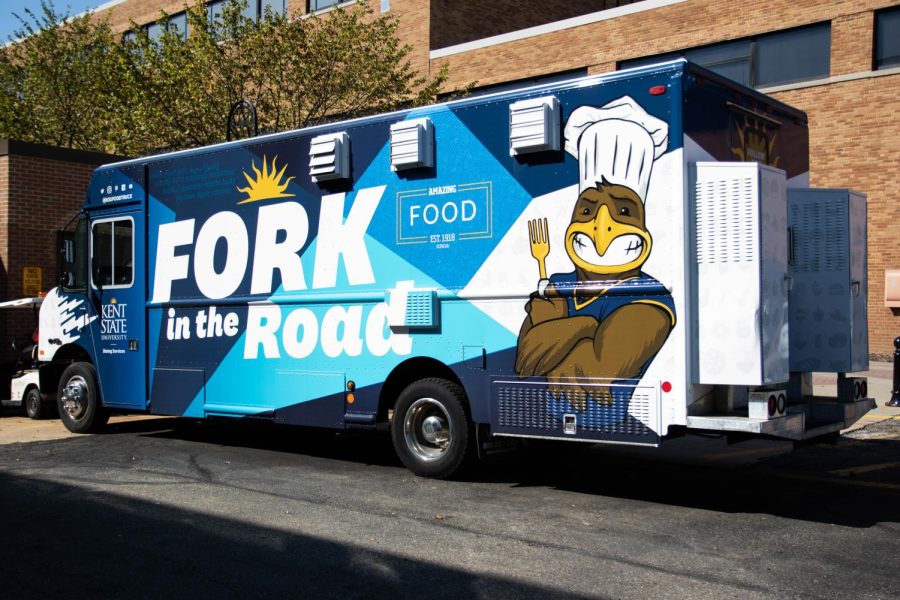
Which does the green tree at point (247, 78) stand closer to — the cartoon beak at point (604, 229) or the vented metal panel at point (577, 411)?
the vented metal panel at point (577, 411)

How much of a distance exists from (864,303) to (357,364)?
4.62 meters

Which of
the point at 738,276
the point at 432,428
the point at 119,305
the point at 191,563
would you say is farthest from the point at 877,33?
the point at 191,563

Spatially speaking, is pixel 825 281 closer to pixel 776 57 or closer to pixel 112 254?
pixel 112 254

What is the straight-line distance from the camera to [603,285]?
720 centimetres

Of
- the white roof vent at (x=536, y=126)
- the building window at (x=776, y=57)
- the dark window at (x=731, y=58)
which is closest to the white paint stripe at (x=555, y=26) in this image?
the dark window at (x=731, y=58)

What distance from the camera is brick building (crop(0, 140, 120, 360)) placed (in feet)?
53.0

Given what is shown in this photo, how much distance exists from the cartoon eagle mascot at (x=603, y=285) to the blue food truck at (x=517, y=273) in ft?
0.06

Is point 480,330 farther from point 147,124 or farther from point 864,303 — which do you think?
point 147,124

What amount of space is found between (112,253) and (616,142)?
6.81 meters

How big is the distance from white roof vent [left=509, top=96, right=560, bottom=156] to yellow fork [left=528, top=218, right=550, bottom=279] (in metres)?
0.60

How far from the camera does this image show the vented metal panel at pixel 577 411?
6.93 m

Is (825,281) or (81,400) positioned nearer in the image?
(825,281)

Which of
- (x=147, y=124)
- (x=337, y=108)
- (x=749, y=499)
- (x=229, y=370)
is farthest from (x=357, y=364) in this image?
(x=337, y=108)

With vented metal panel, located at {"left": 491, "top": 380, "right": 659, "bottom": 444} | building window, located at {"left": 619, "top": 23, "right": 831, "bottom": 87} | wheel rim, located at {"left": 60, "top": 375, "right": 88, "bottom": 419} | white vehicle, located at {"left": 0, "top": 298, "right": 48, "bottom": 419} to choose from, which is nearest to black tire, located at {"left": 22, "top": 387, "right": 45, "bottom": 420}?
white vehicle, located at {"left": 0, "top": 298, "right": 48, "bottom": 419}
